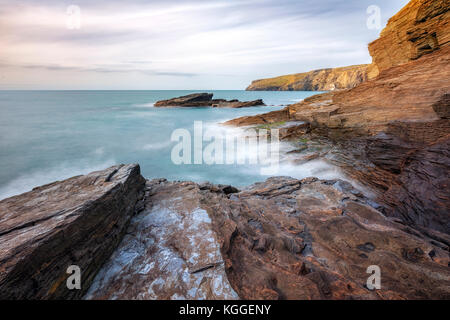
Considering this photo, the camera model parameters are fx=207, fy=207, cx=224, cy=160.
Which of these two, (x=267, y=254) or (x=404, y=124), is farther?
(x=404, y=124)

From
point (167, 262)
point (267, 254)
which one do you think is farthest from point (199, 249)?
point (267, 254)

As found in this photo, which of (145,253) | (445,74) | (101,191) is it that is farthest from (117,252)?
(445,74)

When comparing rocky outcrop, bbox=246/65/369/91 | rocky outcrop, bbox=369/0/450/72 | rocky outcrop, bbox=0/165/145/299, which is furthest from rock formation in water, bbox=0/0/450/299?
rocky outcrop, bbox=246/65/369/91

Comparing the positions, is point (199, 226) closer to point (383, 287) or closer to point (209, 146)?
point (383, 287)

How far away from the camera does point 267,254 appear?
3508 mm

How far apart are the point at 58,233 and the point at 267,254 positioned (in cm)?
306

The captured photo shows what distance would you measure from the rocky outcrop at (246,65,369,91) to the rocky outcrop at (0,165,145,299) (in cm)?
10697

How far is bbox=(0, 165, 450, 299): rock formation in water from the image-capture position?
8.64 feet

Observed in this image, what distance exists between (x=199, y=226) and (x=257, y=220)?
4.44 ft

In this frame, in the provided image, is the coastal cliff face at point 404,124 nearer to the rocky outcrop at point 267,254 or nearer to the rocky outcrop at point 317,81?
the rocky outcrop at point 267,254

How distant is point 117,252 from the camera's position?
137 inches

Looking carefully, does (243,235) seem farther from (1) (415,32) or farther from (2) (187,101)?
(2) (187,101)

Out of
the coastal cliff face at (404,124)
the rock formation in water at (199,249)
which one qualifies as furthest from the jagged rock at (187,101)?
the rock formation in water at (199,249)

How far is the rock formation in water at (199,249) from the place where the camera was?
263cm
